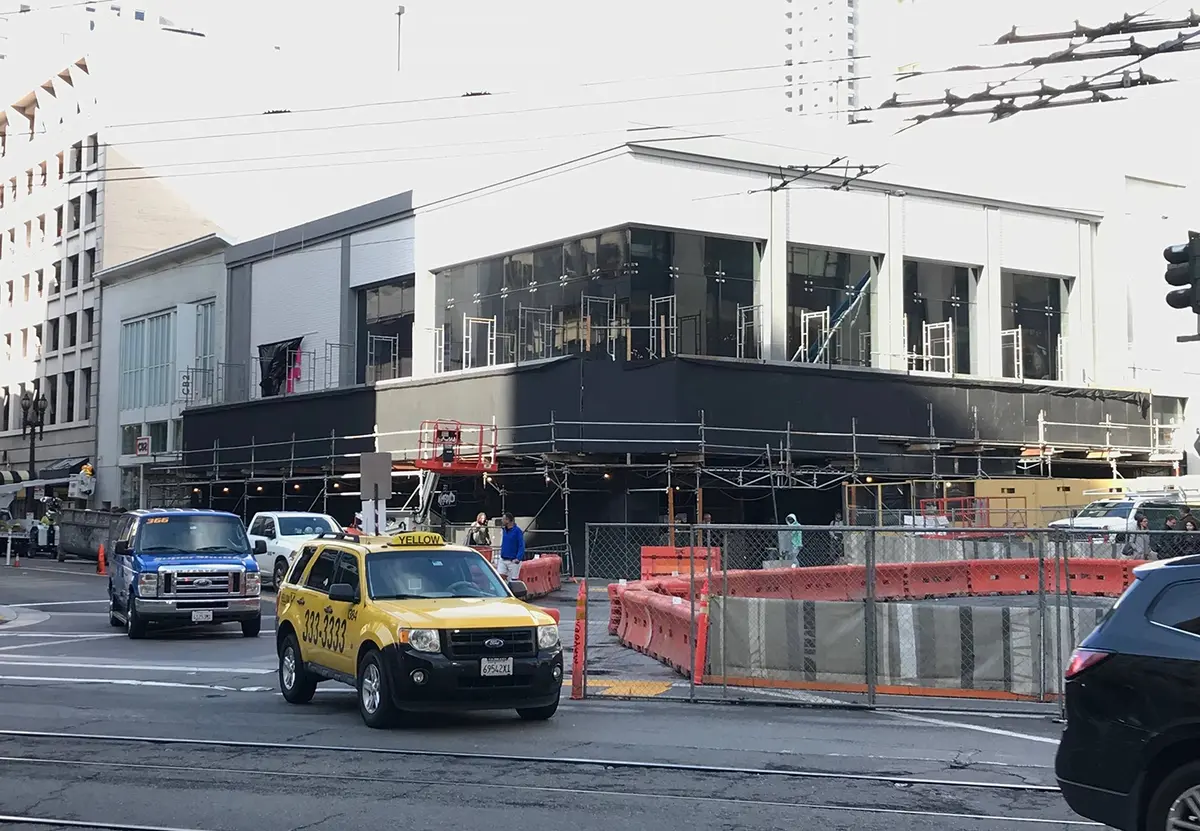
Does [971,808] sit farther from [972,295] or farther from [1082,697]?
[972,295]

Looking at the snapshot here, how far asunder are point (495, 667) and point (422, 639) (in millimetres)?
725

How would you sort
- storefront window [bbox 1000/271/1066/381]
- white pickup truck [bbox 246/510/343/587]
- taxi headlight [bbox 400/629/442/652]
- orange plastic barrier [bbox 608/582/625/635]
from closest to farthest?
taxi headlight [bbox 400/629/442/652]
orange plastic barrier [bbox 608/582/625/635]
white pickup truck [bbox 246/510/343/587]
storefront window [bbox 1000/271/1066/381]

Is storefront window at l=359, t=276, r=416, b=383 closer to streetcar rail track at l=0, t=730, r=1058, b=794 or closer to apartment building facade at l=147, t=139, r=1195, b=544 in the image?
apartment building facade at l=147, t=139, r=1195, b=544

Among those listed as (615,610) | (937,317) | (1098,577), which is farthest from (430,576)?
(937,317)

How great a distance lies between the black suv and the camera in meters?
6.80

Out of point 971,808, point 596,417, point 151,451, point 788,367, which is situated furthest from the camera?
point 151,451

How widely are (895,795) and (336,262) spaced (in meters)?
43.4

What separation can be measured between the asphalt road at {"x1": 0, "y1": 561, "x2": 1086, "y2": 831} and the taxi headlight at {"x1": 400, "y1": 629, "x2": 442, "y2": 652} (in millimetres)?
813

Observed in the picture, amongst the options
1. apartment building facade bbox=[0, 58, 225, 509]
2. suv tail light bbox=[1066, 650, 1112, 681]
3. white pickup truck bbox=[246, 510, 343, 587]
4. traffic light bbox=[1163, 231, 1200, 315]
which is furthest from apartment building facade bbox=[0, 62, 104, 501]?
suv tail light bbox=[1066, 650, 1112, 681]

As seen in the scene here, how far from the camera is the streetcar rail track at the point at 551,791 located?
880cm

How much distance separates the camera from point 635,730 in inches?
503

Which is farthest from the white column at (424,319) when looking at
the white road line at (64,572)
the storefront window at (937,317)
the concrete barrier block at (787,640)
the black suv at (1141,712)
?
the black suv at (1141,712)

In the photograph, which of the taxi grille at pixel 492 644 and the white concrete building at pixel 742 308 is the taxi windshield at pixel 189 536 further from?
the white concrete building at pixel 742 308

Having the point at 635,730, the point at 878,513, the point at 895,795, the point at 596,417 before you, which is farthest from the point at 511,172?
the point at 895,795
